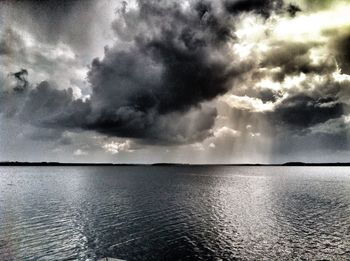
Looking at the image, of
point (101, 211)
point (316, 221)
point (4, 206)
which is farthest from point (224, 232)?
point (4, 206)

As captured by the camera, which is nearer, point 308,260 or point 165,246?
point 308,260

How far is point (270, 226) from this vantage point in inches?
2251

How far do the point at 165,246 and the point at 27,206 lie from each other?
169 ft

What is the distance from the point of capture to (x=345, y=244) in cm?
4469

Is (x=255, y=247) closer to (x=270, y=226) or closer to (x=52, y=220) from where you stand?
(x=270, y=226)

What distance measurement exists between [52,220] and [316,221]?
5814 cm

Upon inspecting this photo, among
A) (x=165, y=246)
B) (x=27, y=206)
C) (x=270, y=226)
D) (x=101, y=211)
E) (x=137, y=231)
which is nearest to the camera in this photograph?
(x=165, y=246)

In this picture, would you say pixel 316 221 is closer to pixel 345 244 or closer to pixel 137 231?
pixel 345 244

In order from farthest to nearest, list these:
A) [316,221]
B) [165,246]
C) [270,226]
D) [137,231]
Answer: [316,221], [270,226], [137,231], [165,246]

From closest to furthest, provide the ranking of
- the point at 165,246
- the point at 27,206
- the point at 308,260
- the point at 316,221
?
the point at 308,260, the point at 165,246, the point at 316,221, the point at 27,206

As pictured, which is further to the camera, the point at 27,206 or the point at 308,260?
the point at 27,206

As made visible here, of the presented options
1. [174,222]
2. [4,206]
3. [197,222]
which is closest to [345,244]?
[197,222]

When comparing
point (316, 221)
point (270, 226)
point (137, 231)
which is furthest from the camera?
point (316, 221)

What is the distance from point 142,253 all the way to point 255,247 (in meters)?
17.5
